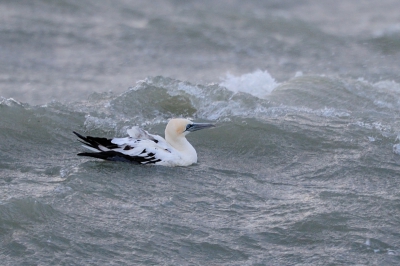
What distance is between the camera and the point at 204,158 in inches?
330

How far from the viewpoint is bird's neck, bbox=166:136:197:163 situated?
799 cm

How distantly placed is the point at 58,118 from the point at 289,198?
3.71 m

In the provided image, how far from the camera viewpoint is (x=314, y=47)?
1725 cm

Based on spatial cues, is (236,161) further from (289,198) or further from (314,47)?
(314,47)

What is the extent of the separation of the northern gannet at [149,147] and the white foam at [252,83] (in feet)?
14.8

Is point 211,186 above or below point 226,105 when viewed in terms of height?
below

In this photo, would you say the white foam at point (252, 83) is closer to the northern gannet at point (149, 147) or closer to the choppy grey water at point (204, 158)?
the choppy grey water at point (204, 158)

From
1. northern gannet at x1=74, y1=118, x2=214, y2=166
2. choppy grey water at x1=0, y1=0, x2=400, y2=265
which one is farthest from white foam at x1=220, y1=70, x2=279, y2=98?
northern gannet at x1=74, y1=118, x2=214, y2=166

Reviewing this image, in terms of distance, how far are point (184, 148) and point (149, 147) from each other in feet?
1.51

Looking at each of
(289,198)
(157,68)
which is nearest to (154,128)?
(289,198)

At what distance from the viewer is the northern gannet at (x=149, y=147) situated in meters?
7.67

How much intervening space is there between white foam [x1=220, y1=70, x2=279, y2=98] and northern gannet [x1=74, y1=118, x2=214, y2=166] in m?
4.52

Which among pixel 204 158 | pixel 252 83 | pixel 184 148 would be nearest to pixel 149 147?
pixel 184 148

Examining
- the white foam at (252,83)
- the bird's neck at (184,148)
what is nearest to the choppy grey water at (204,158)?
the white foam at (252,83)
